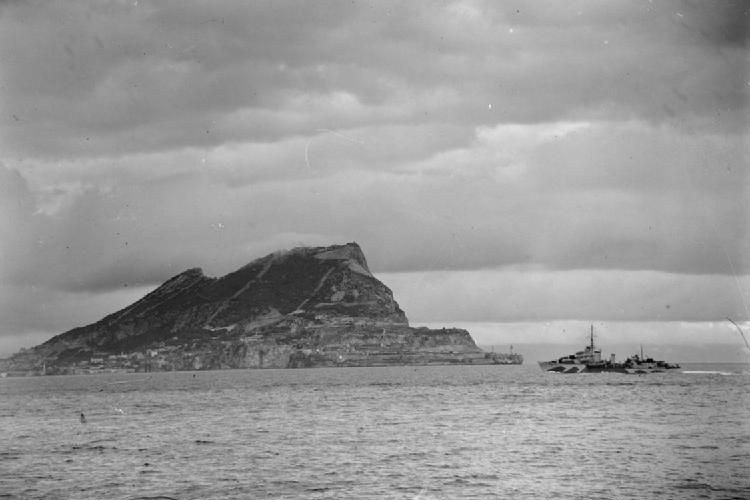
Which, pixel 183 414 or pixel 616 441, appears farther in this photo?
pixel 183 414

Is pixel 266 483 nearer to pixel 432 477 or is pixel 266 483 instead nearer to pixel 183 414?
pixel 432 477

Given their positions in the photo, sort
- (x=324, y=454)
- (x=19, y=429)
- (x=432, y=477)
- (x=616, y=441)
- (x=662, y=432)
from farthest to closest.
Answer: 1. (x=19, y=429)
2. (x=662, y=432)
3. (x=616, y=441)
4. (x=324, y=454)
5. (x=432, y=477)

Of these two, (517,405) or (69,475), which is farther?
(517,405)

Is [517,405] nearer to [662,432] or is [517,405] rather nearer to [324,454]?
[662,432]

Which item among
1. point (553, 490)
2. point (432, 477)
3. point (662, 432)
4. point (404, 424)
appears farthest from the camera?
point (404, 424)

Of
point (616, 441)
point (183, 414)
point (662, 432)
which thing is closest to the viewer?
point (616, 441)

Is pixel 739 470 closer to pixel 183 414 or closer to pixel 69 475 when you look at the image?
pixel 69 475

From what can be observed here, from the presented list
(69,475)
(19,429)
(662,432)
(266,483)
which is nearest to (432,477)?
(266,483)

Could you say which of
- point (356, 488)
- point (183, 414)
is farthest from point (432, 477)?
point (183, 414)

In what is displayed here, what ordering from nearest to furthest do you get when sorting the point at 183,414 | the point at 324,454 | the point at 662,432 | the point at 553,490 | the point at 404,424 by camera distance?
1. the point at 553,490
2. the point at 324,454
3. the point at 662,432
4. the point at 404,424
5. the point at 183,414
